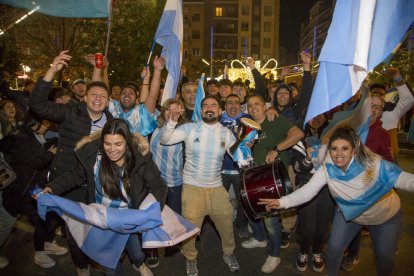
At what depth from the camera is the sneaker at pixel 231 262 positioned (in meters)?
4.63

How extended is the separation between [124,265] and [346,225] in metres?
3.00

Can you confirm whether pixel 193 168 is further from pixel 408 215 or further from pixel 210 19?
pixel 210 19

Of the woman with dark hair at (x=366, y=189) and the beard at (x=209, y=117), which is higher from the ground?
the beard at (x=209, y=117)

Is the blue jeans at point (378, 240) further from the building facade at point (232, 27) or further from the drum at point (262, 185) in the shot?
the building facade at point (232, 27)

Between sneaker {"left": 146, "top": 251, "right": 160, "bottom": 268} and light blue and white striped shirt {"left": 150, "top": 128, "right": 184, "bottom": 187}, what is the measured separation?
989 millimetres

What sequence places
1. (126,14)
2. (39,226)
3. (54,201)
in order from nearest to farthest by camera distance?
(54,201) → (39,226) → (126,14)

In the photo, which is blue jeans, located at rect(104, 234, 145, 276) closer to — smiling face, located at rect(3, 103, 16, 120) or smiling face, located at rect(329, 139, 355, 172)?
smiling face, located at rect(329, 139, 355, 172)

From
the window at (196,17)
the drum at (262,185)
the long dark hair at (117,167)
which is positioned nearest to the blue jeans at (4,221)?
the long dark hair at (117,167)

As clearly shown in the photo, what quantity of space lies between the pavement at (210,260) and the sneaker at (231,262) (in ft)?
0.21

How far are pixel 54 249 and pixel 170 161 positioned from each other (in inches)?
84.2

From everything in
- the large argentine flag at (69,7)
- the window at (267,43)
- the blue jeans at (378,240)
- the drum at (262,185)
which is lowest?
the blue jeans at (378,240)

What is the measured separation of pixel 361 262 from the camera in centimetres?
491

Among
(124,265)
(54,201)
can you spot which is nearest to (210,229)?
(124,265)

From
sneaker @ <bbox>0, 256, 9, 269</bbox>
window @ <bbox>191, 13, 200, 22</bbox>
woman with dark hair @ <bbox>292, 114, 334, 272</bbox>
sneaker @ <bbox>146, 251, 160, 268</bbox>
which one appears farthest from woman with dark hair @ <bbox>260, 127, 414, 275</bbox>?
window @ <bbox>191, 13, 200, 22</bbox>
